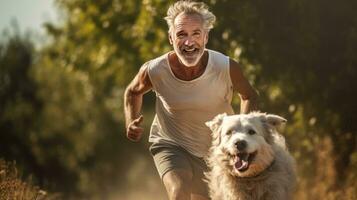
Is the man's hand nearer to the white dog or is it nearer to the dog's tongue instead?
the white dog

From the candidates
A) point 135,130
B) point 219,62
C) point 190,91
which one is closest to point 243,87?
point 219,62

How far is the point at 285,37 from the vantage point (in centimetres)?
1778

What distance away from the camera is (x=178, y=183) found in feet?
34.0

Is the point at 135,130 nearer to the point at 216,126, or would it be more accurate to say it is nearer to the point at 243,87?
the point at 216,126

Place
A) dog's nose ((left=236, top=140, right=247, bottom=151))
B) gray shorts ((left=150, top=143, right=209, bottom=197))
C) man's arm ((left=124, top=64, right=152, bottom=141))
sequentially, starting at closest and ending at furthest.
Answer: dog's nose ((left=236, top=140, right=247, bottom=151)), gray shorts ((left=150, top=143, right=209, bottom=197)), man's arm ((left=124, top=64, right=152, bottom=141))

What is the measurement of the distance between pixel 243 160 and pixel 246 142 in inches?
9.1

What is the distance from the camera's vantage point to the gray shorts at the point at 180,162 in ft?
35.0

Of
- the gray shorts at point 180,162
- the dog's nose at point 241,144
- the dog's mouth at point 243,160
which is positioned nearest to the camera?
the dog's nose at point 241,144

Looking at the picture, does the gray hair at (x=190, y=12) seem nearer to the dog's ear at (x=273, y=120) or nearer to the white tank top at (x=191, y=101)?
the white tank top at (x=191, y=101)

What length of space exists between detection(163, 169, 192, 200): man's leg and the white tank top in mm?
432

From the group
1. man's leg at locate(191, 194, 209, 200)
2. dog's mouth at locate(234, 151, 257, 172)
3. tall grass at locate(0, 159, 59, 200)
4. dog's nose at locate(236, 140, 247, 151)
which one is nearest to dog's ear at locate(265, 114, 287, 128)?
dog's mouth at locate(234, 151, 257, 172)

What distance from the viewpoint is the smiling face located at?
10.7 meters

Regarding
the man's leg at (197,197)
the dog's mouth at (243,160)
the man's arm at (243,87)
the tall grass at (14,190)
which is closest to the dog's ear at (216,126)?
the dog's mouth at (243,160)

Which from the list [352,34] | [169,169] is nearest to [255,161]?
[169,169]
